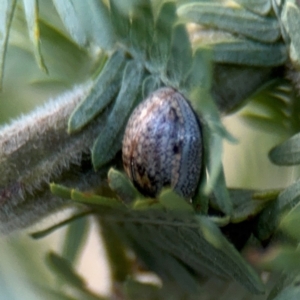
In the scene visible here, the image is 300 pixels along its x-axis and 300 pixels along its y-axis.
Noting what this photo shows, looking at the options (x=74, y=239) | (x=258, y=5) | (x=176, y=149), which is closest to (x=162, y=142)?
(x=176, y=149)

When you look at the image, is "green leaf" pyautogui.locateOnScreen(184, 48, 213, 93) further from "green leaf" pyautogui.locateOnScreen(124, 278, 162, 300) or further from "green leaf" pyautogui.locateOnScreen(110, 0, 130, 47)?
"green leaf" pyautogui.locateOnScreen(124, 278, 162, 300)

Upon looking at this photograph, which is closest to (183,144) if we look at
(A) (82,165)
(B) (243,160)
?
(A) (82,165)

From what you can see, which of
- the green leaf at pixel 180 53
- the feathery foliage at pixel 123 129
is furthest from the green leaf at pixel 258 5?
the green leaf at pixel 180 53

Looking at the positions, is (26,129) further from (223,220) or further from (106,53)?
(223,220)

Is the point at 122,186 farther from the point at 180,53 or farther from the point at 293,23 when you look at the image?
the point at 293,23

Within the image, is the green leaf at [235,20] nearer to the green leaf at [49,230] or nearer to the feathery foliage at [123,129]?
the feathery foliage at [123,129]
